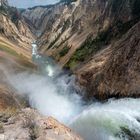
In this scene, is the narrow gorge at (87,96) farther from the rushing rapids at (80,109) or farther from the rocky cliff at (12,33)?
the rocky cliff at (12,33)

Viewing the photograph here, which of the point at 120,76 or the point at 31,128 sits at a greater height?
the point at 120,76

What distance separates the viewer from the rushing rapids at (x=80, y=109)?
23.4 m

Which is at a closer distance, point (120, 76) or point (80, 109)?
point (120, 76)

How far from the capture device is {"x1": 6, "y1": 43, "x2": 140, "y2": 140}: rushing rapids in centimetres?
2339

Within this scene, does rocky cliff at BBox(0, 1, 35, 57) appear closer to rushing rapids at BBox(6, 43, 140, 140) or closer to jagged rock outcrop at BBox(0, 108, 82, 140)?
rushing rapids at BBox(6, 43, 140, 140)

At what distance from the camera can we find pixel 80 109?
35812mm

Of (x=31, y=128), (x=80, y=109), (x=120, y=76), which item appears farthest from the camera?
(x=80, y=109)

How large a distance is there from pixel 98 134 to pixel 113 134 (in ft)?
3.70

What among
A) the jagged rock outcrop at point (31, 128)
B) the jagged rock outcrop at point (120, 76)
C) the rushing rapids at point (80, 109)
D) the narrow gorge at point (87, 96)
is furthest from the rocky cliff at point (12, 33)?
the jagged rock outcrop at point (31, 128)

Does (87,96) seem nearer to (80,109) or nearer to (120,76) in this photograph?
(80,109)

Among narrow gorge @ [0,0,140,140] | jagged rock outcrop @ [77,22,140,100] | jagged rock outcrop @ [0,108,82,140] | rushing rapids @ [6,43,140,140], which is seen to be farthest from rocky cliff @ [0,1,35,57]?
jagged rock outcrop @ [0,108,82,140]

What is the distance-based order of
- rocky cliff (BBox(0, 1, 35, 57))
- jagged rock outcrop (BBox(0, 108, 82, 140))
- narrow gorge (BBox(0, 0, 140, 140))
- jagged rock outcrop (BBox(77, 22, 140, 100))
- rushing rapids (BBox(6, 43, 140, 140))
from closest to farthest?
jagged rock outcrop (BBox(0, 108, 82, 140)) < narrow gorge (BBox(0, 0, 140, 140)) < rushing rapids (BBox(6, 43, 140, 140)) < jagged rock outcrop (BBox(77, 22, 140, 100)) < rocky cliff (BBox(0, 1, 35, 57))

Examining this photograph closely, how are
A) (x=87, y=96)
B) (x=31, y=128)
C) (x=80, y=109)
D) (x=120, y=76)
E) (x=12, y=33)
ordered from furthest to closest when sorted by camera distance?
(x=12, y=33) < (x=87, y=96) < (x=80, y=109) < (x=120, y=76) < (x=31, y=128)

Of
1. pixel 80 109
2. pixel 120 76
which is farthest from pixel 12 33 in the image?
pixel 120 76
